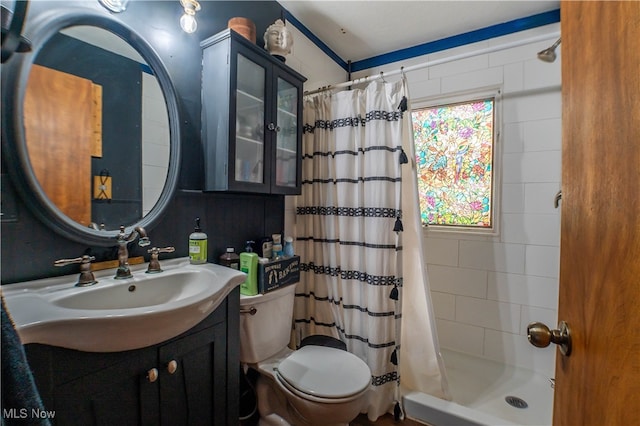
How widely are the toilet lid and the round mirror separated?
88 centimetres

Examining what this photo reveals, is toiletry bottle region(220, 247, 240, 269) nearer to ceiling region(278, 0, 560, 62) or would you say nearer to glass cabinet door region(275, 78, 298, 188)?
glass cabinet door region(275, 78, 298, 188)

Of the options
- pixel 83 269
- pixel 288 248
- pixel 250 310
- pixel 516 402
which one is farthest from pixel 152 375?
pixel 516 402

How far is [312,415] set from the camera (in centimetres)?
116

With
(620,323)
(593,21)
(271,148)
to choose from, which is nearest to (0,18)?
(271,148)

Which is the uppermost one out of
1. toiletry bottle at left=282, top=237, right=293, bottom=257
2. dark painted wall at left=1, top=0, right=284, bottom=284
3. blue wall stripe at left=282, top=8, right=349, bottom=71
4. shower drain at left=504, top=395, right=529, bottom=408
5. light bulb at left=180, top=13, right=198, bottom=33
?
blue wall stripe at left=282, top=8, right=349, bottom=71

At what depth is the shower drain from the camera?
5.42 feet

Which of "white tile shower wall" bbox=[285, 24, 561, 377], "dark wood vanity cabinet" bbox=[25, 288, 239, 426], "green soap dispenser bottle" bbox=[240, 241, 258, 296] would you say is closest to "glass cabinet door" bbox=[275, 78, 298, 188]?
"white tile shower wall" bbox=[285, 24, 561, 377]

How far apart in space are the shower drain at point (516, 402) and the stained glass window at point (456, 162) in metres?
1.07

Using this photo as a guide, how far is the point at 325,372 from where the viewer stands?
128 cm

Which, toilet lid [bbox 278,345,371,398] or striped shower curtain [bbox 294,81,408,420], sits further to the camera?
striped shower curtain [bbox 294,81,408,420]

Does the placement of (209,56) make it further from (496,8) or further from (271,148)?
(496,8)

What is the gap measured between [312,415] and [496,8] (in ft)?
8.19

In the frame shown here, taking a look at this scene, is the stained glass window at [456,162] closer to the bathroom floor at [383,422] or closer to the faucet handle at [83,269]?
the bathroom floor at [383,422]
